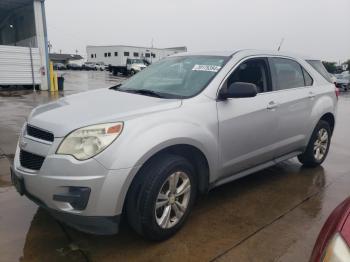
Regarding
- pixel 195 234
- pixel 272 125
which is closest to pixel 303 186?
pixel 272 125

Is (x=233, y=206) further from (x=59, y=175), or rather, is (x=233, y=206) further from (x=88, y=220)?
(x=59, y=175)

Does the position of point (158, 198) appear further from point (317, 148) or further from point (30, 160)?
point (317, 148)

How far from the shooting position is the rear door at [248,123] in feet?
10.9

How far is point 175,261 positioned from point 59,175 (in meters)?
1.12

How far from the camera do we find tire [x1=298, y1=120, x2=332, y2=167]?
15.5ft

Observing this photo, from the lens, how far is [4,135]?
6410 millimetres

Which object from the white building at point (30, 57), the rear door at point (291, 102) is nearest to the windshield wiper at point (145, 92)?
the rear door at point (291, 102)

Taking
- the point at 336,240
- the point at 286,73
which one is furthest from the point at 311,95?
the point at 336,240

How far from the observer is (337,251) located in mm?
1464

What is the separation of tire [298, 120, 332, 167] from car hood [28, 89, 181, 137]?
2.54 meters

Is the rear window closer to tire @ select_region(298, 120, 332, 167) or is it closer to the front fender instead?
tire @ select_region(298, 120, 332, 167)

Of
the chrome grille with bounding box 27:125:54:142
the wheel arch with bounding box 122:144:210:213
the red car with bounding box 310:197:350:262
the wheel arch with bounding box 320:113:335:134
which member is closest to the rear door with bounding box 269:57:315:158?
the wheel arch with bounding box 320:113:335:134

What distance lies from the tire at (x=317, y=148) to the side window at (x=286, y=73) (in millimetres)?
724

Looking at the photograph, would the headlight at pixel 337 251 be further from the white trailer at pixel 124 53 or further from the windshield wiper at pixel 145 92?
the white trailer at pixel 124 53
